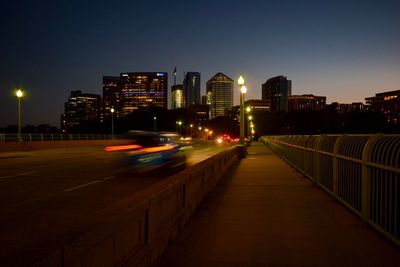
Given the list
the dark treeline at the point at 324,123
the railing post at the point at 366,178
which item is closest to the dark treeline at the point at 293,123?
the dark treeline at the point at 324,123

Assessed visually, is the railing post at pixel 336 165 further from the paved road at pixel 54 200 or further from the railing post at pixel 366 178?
the paved road at pixel 54 200

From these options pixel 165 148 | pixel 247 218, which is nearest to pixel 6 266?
pixel 247 218

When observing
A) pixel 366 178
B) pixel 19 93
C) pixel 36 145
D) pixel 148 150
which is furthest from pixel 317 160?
pixel 36 145

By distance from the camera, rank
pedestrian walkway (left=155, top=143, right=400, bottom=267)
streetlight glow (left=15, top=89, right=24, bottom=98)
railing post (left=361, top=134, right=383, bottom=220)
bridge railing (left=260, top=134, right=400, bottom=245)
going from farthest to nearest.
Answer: streetlight glow (left=15, top=89, right=24, bottom=98), railing post (left=361, top=134, right=383, bottom=220), bridge railing (left=260, top=134, right=400, bottom=245), pedestrian walkway (left=155, top=143, right=400, bottom=267)

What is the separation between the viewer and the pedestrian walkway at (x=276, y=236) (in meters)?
5.96

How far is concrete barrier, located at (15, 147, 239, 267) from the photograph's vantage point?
3.11m

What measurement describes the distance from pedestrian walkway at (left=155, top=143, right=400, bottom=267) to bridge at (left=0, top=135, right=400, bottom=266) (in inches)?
0.6

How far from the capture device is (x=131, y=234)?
485 centimetres

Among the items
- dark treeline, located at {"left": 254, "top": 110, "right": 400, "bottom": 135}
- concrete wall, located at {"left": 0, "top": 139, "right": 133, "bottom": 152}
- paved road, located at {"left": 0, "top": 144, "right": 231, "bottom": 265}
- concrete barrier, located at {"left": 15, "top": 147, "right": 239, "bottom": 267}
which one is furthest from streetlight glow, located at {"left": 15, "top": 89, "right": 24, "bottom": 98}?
dark treeline, located at {"left": 254, "top": 110, "right": 400, "bottom": 135}

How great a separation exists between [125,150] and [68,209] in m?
16.9

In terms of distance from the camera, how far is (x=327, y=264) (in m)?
5.77

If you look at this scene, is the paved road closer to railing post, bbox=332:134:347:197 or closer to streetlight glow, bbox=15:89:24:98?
railing post, bbox=332:134:347:197

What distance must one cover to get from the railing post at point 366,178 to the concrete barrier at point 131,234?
3.41 meters

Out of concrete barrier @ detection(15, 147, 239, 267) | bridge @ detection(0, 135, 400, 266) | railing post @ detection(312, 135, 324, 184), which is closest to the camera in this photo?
concrete barrier @ detection(15, 147, 239, 267)
